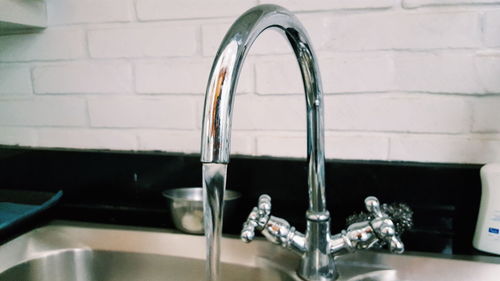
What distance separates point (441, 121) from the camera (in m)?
0.68

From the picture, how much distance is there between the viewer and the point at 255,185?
0.75m

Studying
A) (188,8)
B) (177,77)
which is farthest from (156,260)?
(188,8)

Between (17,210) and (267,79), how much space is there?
0.56 m

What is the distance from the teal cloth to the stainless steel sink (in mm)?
39

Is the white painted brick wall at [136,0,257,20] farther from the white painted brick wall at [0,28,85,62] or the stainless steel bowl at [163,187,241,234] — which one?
the stainless steel bowl at [163,187,241,234]

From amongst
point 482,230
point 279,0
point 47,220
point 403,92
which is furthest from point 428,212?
point 47,220

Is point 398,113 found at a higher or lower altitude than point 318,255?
higher

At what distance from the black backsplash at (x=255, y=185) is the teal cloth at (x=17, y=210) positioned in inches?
1.7

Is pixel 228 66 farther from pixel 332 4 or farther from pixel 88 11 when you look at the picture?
pixel 88 11

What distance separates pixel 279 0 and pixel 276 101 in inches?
7.2

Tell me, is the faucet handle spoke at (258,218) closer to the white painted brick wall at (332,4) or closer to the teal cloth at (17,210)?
the white painted brick wall at (332,4)

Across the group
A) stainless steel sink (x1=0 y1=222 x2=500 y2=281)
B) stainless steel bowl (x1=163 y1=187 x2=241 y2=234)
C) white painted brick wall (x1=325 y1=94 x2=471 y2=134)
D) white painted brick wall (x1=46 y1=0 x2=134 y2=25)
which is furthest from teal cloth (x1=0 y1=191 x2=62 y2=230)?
white painted brick wall (x1=325 y1=94 x2=471 y2=134)

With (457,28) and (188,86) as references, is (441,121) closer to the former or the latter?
(457,28)

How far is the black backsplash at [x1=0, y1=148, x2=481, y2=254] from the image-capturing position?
668 mm
